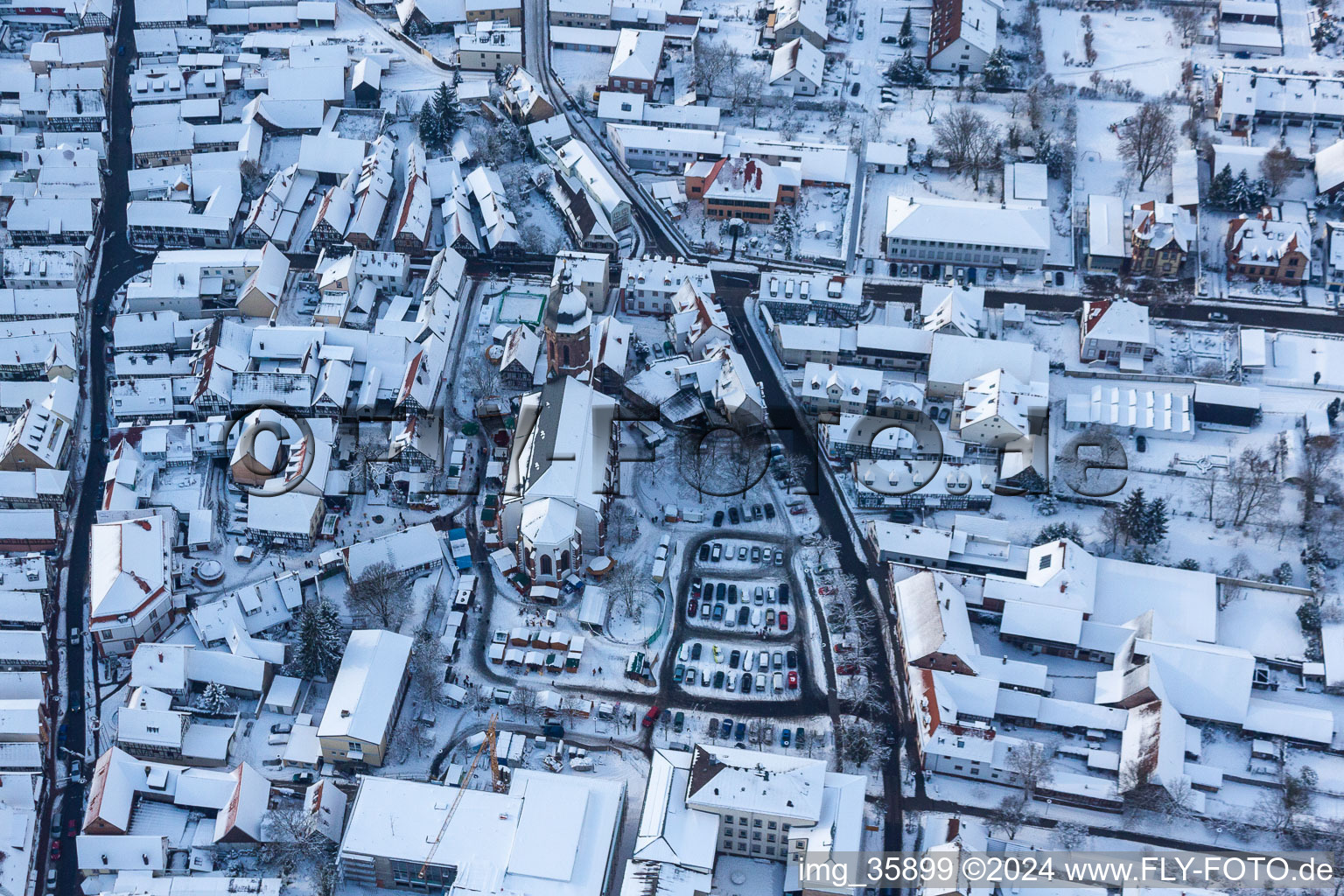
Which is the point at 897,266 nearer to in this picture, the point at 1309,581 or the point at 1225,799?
the point at 1309,581

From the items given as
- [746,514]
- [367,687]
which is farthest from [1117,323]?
[367,687]

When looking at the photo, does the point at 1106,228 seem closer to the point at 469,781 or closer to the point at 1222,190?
the point at 1222,190

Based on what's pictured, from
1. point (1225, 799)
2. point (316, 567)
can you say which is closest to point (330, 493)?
point (316, 567)

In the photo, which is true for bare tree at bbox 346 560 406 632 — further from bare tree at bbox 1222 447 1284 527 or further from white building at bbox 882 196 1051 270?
bare tree at bbox 1222 447 1284 527

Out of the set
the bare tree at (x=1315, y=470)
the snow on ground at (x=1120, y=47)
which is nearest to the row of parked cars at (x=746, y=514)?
the bare tree at (x=1315, y=470)

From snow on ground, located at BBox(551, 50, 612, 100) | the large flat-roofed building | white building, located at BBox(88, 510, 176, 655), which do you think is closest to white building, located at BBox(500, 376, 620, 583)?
the large flat-roofed building

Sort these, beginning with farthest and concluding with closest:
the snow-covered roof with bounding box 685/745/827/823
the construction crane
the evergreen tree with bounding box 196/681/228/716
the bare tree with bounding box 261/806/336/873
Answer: the evergreen tree with bounding box 196/681/228/716 → the bare tree with bounding box 261/806/336/873 → the snow-covered roof with bounding box 685/745/827/823 → the construction crane

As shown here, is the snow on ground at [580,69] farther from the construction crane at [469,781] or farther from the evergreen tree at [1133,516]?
the construction crane at [469,781]
